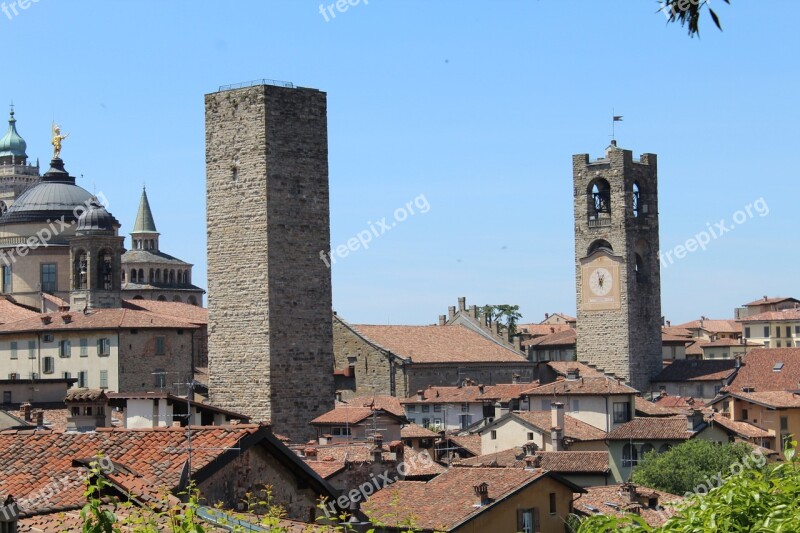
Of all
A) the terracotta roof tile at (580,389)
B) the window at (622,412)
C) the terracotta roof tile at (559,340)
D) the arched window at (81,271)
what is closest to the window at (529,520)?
the window at (622,412)

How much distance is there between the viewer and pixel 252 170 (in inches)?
1827

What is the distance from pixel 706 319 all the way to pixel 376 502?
118 m

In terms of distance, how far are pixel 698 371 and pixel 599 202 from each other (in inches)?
490

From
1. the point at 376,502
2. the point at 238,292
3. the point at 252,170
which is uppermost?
the point at 252,170

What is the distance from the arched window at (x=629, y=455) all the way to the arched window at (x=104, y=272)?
32351mm

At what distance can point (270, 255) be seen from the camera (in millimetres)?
46125

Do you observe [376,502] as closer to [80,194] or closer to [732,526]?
[732,526]

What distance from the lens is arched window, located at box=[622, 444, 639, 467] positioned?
165 feet

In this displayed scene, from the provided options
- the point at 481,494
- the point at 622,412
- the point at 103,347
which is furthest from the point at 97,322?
the point at 481,494

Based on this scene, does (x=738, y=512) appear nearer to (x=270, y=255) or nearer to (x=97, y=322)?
(x=270, y=255)

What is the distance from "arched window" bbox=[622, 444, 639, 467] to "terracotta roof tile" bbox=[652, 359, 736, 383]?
30.2 meters

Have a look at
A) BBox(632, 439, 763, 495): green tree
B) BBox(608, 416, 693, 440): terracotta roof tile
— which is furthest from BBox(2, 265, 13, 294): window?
BBox(632, 439, 763, 495): green tree

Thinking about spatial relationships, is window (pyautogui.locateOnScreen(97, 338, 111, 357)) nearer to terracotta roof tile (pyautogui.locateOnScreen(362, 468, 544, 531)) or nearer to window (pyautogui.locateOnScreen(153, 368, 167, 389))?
window (pyautogui.locateOnScreen(153, 368, 167, 389))

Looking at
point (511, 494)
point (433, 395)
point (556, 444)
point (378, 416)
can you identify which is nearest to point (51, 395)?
point (378, 416)
